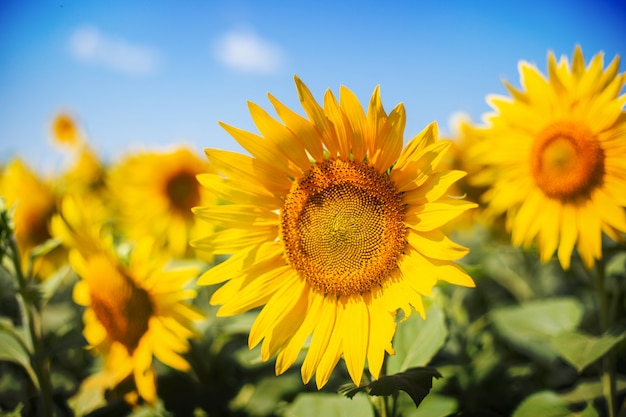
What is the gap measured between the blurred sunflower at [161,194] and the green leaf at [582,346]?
2.80 m

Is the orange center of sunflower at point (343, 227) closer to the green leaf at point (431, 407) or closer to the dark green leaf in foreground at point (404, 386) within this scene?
the dark green leaf in foreground at point (404, 386)

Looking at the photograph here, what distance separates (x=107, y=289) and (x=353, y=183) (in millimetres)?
1293

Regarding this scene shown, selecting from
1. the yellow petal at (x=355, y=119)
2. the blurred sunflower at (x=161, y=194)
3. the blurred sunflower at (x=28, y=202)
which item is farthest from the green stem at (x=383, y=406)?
the blurred sunflower at (x=28, y=202)

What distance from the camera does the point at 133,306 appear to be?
7.87 feet

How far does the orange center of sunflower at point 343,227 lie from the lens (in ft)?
6.00

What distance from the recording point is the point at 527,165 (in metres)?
2.73

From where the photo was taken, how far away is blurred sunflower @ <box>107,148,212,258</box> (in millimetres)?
4258

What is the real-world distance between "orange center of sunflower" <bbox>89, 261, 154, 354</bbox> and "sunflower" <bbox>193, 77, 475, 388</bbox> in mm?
731

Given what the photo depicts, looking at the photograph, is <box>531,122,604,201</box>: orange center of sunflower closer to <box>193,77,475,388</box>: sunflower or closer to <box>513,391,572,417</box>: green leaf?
<box>513,391,572,417</box>: green leaf

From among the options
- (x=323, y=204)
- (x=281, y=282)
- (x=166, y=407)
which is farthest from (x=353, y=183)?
(x=166, y=407)

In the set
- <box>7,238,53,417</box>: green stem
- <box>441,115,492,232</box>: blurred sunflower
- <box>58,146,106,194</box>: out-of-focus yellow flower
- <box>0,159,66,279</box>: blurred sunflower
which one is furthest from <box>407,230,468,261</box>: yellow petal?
<box>58,146,106,194</box>: out-of-focus yellow flower

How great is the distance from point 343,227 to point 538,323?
182cm

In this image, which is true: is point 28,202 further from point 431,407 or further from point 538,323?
point 538,323

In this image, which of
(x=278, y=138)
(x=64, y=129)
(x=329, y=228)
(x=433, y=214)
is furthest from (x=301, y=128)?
(x=64, y=129)
